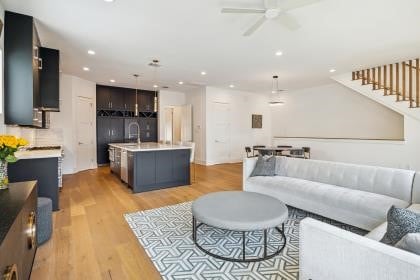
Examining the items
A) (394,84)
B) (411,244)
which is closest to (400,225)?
(411,244)

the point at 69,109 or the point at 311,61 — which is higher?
the point at 311,61

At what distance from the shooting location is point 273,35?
3568 millimetres

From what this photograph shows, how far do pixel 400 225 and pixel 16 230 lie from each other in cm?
236

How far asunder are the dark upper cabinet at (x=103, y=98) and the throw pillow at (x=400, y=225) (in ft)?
26.6

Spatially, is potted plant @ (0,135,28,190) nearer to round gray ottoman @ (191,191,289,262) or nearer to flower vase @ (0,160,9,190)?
flower vase @ (0,160,9,190)

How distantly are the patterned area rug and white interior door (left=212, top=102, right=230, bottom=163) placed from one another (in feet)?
16.2

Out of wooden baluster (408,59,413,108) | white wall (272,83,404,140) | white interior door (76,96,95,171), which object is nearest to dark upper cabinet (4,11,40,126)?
white interior door (76,96,95,171)

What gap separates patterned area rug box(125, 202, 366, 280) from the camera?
75.5 inches

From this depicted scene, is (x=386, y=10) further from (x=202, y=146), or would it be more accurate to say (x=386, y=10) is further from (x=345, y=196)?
(x=202, y=146)

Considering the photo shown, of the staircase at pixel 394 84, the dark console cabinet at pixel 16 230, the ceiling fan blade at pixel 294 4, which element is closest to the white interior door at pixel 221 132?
the staircase at pixel 394 84

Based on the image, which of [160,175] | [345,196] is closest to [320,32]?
[345,196]

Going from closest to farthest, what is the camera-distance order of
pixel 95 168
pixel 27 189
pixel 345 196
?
pixel 27 189 → pixel 345 196 → pixel 95 168

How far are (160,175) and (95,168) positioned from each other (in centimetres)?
367

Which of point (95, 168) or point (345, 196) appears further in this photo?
point (95, 168)
